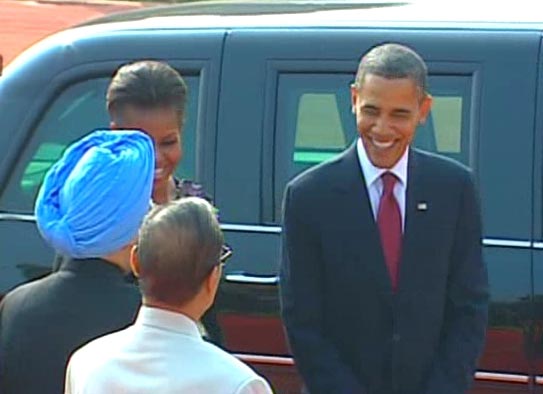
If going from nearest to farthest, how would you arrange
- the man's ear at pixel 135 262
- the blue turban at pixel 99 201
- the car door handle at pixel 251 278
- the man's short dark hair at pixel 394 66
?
1. the man's ear at pixel 135 262
2. the blue turban at pixel 99 201
3. the man's short dark hair at pixel 394 66
4. the car door handle at pixel 251 278

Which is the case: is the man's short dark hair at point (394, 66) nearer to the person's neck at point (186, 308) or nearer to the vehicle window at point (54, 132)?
the person's neck at point (186, 308)

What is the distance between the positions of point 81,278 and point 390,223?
96 cm

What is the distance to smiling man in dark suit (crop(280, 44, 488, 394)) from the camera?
339 centimetres

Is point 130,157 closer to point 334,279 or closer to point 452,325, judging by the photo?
point 334,279

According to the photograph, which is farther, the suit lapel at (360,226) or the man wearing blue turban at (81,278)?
the suit lapel at (360,226)

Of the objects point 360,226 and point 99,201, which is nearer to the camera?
point 99,201

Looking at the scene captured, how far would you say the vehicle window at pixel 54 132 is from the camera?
14.3ft

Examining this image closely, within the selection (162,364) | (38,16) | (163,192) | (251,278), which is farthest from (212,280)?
(38,16)

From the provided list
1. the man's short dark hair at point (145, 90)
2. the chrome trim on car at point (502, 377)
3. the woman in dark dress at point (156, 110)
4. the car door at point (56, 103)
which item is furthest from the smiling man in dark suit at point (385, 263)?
the car door at point (56, 103)

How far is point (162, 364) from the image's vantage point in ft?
8.02

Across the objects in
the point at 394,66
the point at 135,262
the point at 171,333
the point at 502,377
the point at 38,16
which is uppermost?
the point at 38,16

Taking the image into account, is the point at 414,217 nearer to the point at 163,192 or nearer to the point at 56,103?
the point at 163,192

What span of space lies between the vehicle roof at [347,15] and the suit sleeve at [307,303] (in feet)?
3.33

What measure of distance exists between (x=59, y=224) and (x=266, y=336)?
1.48 m
